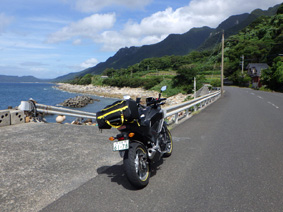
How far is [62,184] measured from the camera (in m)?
4.10

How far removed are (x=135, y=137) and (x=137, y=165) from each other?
520mm

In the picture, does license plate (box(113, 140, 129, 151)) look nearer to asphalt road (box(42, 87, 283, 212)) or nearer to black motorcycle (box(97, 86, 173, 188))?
black motorcycle (box(97, 86, 173, 188))

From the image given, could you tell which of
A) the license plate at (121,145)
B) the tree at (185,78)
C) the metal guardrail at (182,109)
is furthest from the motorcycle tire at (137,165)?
the tree at (185,78)

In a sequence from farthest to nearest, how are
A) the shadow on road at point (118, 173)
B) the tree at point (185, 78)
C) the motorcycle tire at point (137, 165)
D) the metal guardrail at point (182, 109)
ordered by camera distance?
the tree at point (185, 78) → the metal guardrail at point (182, 109) → the shadow on road at point (118, 173) → the motorcycle tire at point (137, 165)

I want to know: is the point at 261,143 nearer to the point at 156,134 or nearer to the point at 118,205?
the point at 156,134

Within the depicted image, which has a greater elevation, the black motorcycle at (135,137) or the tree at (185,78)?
the tree at (185,78)

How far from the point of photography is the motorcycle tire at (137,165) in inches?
148

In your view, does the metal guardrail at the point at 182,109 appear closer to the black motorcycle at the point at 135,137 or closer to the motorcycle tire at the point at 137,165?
the black motorcycle at the point at 135,137

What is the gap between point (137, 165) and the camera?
396 centimetres

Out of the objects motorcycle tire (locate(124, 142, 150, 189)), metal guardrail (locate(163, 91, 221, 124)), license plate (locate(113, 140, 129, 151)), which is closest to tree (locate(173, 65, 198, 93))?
metal guardrail (locate(163, 91, 221, 124))

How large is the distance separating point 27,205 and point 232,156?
14.2ft

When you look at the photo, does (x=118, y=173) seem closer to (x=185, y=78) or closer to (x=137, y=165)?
(x=137, y=165)

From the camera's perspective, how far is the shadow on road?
4.16 meters

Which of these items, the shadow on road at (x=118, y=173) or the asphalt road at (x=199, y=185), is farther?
the shadow on road at (x=118, y=173)
